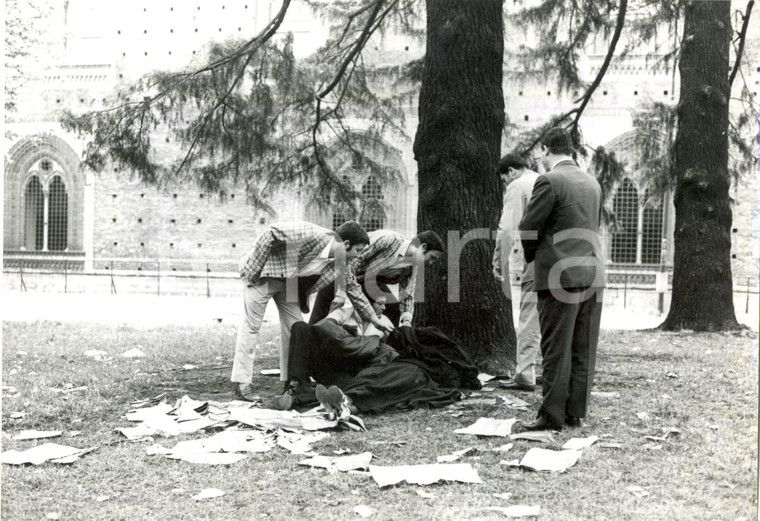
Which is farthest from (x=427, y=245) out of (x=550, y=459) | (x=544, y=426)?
(x=550, y=459)

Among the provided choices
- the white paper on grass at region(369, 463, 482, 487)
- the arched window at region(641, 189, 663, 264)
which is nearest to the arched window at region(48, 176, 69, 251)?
the white paper on grass at region(369, 463, 482, 487)

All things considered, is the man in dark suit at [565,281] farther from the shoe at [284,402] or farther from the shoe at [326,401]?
the shoe at [284,402]

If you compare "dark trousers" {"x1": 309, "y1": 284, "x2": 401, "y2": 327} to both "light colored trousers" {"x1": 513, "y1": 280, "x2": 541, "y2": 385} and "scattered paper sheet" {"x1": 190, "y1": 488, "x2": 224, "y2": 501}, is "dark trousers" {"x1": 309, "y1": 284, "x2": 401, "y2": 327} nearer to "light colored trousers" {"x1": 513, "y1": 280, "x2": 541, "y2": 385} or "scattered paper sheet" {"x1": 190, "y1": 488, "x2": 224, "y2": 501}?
"light colored trousers" {"x1": 513, "y1": 280, "x2": 541, "y2": 385}

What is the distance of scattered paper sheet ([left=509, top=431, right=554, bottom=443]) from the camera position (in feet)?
12.6

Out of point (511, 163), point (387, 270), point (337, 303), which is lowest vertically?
point (337, 303)

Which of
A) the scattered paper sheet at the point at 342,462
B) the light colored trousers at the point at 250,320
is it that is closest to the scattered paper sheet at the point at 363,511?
the scattered paper sheet at the point at 342,462

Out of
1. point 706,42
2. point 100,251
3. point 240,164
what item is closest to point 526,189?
point 240,164

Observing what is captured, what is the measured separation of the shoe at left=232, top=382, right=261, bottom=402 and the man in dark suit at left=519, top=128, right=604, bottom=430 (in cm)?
203

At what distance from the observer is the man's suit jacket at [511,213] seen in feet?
17.2

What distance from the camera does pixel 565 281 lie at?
159 inches

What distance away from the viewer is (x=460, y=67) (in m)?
5.64

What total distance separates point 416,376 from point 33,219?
158 inches

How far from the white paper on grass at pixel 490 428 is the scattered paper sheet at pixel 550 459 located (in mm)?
398

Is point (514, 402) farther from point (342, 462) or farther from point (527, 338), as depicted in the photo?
point (342, 462)
